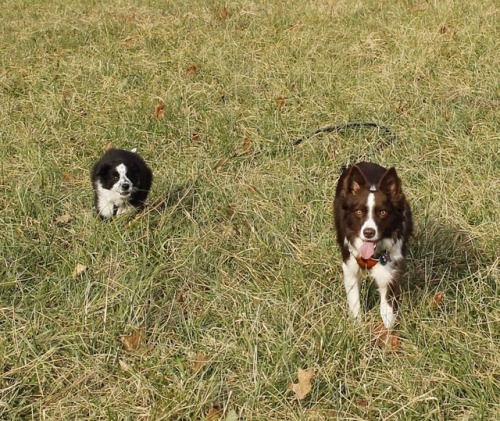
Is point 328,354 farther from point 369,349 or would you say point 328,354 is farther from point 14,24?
point 14,24

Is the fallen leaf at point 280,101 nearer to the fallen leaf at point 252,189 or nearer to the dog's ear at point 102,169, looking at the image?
the fallen leaf at point 252,189

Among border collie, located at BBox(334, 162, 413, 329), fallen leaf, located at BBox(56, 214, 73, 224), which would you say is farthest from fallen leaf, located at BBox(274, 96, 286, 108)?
border collie, located at BBox(334, 162, 413, 329)

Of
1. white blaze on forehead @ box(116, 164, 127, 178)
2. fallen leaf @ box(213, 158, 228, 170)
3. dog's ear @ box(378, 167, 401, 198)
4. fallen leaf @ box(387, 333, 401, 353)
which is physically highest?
dog's ear @ box(378, 167, 401, 198)

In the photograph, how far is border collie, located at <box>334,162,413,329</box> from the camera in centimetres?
320

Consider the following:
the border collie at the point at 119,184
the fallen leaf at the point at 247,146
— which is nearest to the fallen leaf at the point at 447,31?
the fallen leaf at the point at 247,146

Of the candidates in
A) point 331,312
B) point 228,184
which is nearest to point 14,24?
point 228,184

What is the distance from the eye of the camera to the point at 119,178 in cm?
454

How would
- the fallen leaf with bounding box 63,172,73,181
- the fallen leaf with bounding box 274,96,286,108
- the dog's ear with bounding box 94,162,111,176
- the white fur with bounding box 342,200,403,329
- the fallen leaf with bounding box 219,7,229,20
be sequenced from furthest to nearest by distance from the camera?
the fallen leaf with bounding box 219,7,229,20, the fallen leaf with bounding box 274,96,286,108, the fallen leaf with bounding box 63,172,73,181, the dog's ear with bounding box 94,162,111,176, the white fur with bounding box 342,200,403,329

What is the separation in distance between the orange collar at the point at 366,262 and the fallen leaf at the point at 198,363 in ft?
3.24

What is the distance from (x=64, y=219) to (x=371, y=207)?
2.25 metres

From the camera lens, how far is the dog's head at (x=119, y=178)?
14.8ft

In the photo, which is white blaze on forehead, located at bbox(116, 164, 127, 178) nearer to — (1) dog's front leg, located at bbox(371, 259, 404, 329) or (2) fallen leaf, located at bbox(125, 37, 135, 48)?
(1) dog's front leg, located at bbox(371, 259, 404, 329)

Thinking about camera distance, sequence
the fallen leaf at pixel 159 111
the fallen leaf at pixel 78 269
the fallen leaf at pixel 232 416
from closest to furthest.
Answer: the fallen leaf at pixel 232 416, the fallen leaf at pixel 78 269, the fallen leaf at pixel 159 111

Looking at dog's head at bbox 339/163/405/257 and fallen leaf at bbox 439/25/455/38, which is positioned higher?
fallen leaf at bbox 439/25/455/38
